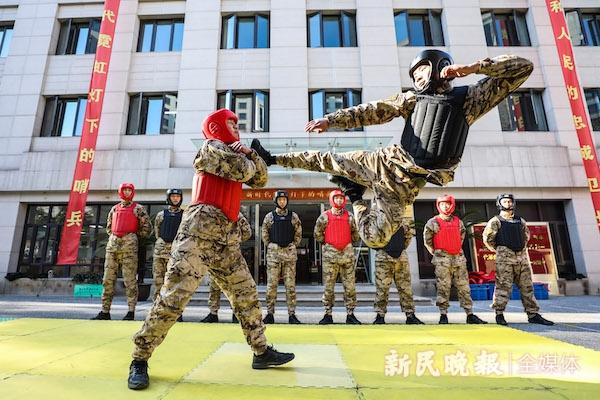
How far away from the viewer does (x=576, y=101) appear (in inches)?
500

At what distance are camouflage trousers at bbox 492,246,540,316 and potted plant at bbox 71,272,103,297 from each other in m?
11.7

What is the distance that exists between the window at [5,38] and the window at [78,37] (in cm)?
238

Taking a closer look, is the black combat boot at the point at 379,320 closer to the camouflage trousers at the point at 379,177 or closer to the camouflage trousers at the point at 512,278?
the camouflage trousers at the point at 512,278

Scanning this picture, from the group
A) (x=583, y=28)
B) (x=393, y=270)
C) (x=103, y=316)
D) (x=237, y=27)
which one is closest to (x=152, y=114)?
(x=237, y=27)

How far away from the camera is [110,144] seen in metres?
13.3

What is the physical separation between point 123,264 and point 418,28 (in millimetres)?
15111

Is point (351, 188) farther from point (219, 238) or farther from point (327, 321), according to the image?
point (327, 321)

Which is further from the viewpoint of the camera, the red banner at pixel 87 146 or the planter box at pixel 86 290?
the red banner at pixel 87 146

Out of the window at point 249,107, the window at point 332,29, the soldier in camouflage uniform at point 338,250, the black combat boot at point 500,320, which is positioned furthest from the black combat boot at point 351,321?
the window at point 332,29

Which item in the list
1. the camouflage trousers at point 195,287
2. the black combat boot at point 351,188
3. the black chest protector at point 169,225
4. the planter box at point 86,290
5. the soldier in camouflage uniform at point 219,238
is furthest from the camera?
the planter box at point 86,290

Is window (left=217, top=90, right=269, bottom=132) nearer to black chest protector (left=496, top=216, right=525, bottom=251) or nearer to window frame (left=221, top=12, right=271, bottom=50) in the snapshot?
window frame (left=221, top=12, right=271, bottom=50)

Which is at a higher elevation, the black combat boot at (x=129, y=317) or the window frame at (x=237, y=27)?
the window frame at (x=237, y=27)

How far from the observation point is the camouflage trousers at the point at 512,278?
19.6 ft

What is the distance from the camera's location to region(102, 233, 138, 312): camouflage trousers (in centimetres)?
629
